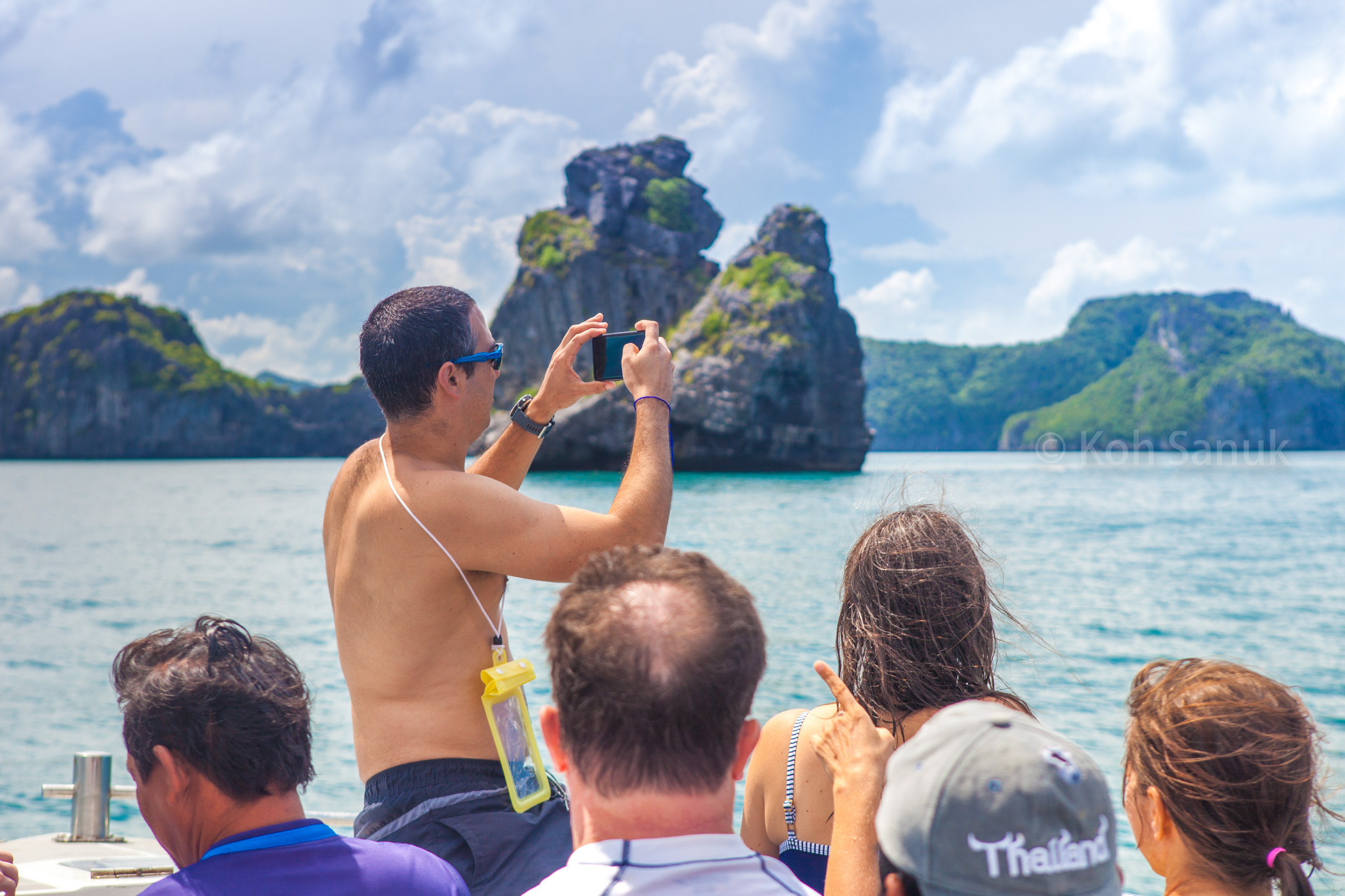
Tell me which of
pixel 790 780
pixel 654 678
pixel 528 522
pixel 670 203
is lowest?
pixel 790 780

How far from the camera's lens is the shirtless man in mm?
2211

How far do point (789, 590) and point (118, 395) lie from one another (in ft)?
456

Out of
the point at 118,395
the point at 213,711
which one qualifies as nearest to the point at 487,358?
the point at 213,711

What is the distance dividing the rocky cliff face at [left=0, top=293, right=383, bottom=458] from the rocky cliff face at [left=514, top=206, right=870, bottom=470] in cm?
7355

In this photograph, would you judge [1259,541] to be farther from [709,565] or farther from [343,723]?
[709,565]

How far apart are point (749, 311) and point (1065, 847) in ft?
232

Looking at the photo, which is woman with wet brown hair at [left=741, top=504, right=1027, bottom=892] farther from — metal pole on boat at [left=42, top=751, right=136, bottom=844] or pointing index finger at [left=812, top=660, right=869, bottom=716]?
metal pole on boat at [left=42, top=751, right=136, bottom=844]

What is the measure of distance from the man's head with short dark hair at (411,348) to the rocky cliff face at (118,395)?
13633 cm

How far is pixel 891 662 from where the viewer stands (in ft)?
7.22

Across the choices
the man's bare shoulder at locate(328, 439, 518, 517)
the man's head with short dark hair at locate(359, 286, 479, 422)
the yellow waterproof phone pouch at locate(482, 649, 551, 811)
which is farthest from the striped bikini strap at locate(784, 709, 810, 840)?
the man's head with short dark hair at locate(359, 286, 479, 422)

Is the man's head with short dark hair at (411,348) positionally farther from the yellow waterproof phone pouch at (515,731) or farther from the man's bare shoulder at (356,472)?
the yellow waterproof phone pouch at (515,731)

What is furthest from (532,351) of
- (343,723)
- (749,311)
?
(343,723)

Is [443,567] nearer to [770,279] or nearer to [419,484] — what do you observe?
[419,484]

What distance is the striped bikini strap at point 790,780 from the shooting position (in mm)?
2217
